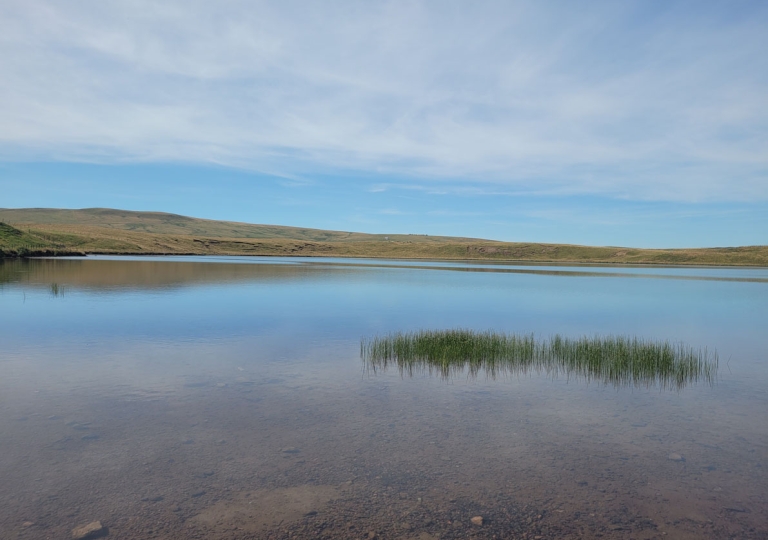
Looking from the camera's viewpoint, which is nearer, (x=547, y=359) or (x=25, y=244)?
(x=547, y=359)

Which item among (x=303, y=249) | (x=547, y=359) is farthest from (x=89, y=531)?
(x=303, y=249)

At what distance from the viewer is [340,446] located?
9.16 metres

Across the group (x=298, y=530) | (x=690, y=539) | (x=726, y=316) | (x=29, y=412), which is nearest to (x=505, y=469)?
(x=690, y=539)

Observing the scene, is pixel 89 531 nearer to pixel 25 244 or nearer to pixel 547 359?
pixel 547 359

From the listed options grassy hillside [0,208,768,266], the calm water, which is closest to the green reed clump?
the calm water

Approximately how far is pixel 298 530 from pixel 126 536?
1.93 meters

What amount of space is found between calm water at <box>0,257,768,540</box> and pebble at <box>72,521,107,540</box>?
A: 9cm

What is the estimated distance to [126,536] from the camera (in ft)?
20.4

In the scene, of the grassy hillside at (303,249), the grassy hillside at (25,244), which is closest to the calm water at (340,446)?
the grassy hillside at (25,244)

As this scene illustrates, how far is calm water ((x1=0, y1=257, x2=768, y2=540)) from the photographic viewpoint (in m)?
6.81

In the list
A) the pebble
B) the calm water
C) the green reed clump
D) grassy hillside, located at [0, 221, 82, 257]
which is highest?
grassy hillside, located at [0, 221, 82, 257]

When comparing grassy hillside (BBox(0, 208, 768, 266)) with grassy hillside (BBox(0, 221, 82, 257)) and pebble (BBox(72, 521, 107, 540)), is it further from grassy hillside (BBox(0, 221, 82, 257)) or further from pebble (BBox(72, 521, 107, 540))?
pebble (BBox(72, 521, 107, 540))

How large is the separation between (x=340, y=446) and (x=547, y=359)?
9.28 meters

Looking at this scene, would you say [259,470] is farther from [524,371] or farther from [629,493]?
[524,371]
